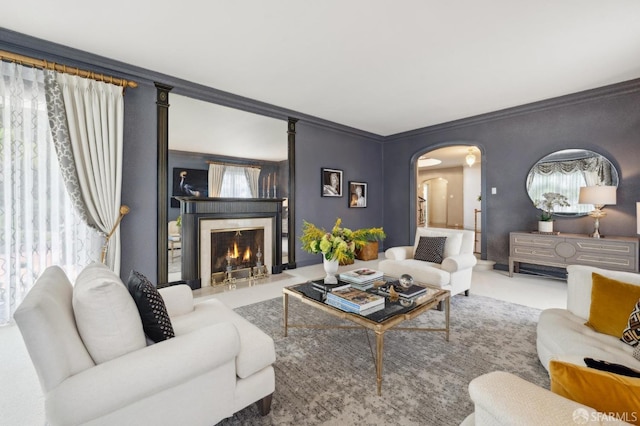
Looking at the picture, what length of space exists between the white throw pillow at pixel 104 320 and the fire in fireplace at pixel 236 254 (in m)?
2.95

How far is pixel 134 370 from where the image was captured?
113cm

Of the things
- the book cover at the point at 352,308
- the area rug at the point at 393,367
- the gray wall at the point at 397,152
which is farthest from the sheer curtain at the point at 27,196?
the book cover at the point at 352,308

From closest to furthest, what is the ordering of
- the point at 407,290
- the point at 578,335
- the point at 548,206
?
1. the point at 578,335
2. the point at 407,290
3. the point at 548,206

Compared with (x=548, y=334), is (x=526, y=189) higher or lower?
higher

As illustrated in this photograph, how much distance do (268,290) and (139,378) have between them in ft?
9.17

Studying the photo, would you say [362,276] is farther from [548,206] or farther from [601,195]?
[548,206]

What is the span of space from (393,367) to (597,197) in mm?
3970

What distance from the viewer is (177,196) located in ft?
12.5

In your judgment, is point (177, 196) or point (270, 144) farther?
point (270, 144)

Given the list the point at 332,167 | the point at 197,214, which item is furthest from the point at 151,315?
the point at 332,167

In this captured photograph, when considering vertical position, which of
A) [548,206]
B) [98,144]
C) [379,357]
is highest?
[98,144]

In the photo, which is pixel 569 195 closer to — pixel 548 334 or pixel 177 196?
pixel 548 334

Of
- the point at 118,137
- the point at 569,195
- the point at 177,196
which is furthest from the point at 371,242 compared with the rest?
the point at 118,137

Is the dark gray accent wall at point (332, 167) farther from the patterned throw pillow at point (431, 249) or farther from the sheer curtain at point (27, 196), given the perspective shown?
the sheer curtain at point (27, 196)
